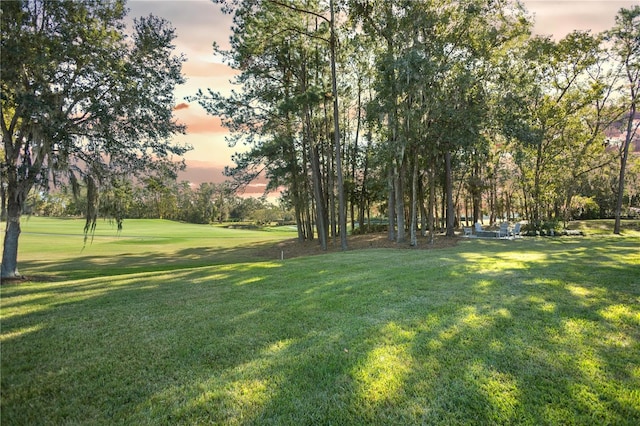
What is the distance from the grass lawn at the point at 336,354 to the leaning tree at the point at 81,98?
12.8 feet

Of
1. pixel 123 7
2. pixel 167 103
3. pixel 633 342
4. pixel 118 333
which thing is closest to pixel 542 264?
pixel 633 342

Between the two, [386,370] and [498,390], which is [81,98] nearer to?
[386,370]

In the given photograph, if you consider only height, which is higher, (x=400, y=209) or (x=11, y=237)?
(x=400, y=209)

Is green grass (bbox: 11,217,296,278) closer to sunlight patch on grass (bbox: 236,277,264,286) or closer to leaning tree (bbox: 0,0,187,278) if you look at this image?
leaning tree (bbox: 0,0,187,278)

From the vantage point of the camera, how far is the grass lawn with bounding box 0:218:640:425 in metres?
2.26

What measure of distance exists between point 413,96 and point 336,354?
1339 centimetres

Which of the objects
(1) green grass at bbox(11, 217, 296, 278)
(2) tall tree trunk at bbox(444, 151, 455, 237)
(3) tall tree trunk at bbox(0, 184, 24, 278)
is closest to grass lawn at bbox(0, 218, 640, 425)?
(3) tall tree trunk at bbox(0, 184, 24, 278)

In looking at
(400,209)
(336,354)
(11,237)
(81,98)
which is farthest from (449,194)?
(11,237)

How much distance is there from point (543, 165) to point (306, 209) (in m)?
16.4

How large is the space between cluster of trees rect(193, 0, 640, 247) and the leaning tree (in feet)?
18.3

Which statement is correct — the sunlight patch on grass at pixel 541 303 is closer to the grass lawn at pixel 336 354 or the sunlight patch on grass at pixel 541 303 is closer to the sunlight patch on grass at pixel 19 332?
the grass lawn at pixel 336 354

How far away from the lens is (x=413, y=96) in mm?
13961

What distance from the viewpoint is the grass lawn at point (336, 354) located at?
2.26 meters

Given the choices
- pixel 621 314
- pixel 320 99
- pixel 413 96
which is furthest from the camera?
pixel 320 99
